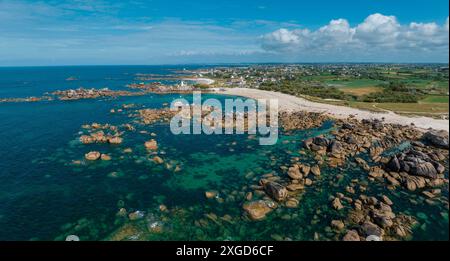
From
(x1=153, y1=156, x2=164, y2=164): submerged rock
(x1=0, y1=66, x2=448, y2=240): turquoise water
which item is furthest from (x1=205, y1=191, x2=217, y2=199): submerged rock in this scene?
(x1=153, y1=156, x2=164, y2=164): submerged rock

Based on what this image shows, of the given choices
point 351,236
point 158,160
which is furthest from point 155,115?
point 351,236

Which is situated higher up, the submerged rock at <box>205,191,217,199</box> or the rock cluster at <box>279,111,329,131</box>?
the rock cluster at <box>279,111,329,131</box>

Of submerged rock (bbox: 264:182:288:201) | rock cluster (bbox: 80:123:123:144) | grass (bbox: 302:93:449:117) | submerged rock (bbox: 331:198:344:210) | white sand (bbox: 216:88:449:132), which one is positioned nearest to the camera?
submerged rock (bbox: 331:198:344:210)

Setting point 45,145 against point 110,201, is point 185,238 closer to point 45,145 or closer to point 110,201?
point 110,201

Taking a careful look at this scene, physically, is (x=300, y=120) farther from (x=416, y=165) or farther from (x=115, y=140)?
(x=115, y=140)

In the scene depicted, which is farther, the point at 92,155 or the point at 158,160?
the point at 92,155

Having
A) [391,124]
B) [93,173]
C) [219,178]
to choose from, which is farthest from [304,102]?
[93,173]

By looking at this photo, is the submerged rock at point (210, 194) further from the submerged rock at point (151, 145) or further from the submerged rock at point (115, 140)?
the submerged rock at point (115, 140)

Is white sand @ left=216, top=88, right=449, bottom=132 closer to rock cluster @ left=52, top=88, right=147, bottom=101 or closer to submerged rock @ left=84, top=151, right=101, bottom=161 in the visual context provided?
submerged rock @ left=84, top=151, right=101, bottom=161

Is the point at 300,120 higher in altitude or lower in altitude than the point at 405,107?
lower
